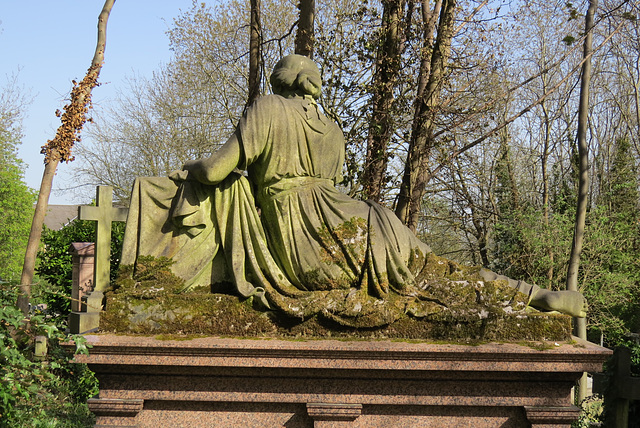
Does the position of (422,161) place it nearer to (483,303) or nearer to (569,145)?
(483,303)

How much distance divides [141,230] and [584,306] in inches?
133

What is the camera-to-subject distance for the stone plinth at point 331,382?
433 centimetres

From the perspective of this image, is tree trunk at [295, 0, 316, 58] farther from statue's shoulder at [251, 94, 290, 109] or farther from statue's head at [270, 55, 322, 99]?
statue's shoulder at [251, 94, 290, 109]

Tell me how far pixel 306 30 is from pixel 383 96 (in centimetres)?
150

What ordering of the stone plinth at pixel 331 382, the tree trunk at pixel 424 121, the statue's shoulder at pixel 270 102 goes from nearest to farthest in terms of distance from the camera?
1. the stone plinth at pixel 331 382
2. the statue's shoulder at pixel 270 102
3. the tree trunk at pixel 424 121

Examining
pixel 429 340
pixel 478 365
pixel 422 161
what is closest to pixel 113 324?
pixel 429 340

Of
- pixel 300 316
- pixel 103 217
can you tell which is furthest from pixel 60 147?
pixel 300 316

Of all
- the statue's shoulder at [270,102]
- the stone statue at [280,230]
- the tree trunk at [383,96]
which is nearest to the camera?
the stone statue at [280,230]

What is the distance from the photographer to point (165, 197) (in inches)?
197

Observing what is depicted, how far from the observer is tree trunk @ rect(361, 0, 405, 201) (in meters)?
9.38

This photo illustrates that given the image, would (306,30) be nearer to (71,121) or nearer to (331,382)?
(71,121)

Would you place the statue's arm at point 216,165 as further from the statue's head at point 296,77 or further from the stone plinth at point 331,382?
the stone plinth at point 331,382

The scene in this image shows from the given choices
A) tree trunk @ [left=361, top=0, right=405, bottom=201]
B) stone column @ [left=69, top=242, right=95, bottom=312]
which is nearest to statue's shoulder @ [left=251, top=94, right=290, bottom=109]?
tree trunk @ [left=361, top=0, right=405, bottom=201]

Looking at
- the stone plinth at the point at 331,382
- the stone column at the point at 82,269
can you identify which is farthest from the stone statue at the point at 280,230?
the stone column at the point at 82,269
